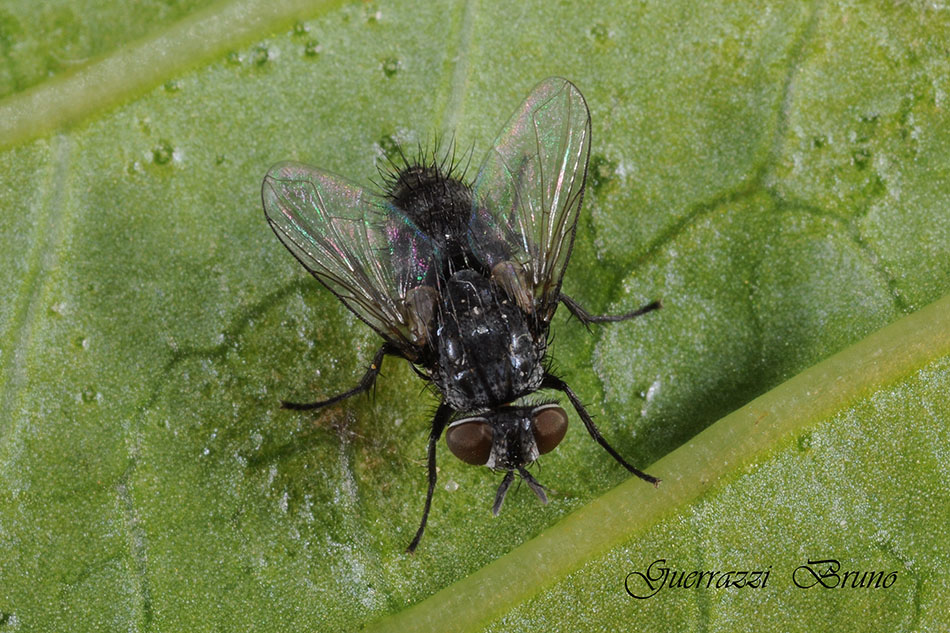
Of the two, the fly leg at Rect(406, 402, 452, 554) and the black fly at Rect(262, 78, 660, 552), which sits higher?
the black fly at Rect(262, 78, 660, 552)

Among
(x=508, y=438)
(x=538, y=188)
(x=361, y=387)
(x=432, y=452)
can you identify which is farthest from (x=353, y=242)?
(x=508, y=438)

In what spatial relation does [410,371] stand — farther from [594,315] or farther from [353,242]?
[594,315]

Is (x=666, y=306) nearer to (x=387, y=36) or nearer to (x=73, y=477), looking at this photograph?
(x=387, y=36)

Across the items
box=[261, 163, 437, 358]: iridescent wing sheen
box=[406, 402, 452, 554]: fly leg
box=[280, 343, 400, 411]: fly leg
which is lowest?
box=[406, 402, 452, 554]: fly leg

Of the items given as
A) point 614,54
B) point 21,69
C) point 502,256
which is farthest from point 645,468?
point 21,69

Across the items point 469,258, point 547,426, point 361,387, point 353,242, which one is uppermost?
point 353,242

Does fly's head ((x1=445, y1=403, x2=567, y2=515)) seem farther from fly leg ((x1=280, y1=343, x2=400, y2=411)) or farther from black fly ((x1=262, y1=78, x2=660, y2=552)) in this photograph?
fly leg ((x1=280, y1=343, x2=400, y2=411))

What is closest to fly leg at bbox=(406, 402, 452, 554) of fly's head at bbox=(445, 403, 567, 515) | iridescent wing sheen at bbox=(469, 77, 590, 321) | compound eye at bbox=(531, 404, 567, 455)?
fly's head at bbox=(445, 403, 567, 515)
